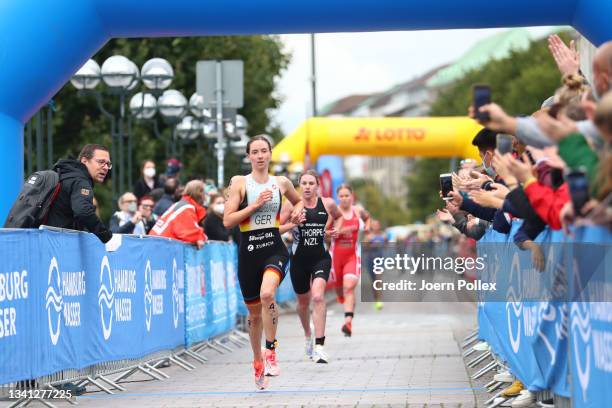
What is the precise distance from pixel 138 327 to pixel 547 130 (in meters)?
7.31

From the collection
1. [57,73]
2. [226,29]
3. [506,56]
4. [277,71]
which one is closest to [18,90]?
[57,73]

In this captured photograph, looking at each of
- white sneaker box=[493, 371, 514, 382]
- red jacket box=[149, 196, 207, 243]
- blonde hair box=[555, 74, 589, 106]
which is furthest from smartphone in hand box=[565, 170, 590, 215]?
red jacket box=[149, 196, 207, 243]

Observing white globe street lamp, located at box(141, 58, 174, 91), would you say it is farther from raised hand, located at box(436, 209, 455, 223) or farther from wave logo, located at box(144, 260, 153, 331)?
raised hand, located at box(436, 209, 455, 223)

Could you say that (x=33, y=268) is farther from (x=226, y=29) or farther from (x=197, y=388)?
(x=226, y=29)

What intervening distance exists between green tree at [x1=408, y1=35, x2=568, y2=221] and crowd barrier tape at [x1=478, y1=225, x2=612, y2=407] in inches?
2149

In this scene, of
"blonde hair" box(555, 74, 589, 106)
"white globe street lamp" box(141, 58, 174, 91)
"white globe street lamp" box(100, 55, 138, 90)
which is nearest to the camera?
"blonde hair" box(555, 74, 589, 106)

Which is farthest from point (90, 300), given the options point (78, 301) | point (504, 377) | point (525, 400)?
point (525, 400)

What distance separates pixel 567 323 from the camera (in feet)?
24.0

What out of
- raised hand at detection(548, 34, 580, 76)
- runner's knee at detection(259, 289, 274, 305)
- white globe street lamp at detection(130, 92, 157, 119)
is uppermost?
white globe street lamp at detection(130, 92, 157, 119)

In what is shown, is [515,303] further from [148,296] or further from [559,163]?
[148,296]

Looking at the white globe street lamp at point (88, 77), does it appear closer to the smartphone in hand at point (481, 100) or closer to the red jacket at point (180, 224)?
the red jacket at point (180, 224)

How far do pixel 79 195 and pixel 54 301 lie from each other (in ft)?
3.68

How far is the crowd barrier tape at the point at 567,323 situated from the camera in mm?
6379

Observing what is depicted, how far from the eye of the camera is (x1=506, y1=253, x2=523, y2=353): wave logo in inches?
367
